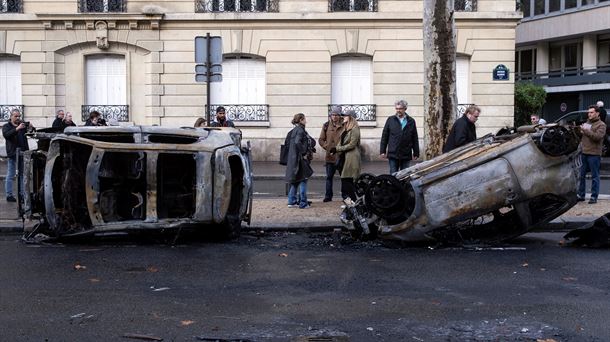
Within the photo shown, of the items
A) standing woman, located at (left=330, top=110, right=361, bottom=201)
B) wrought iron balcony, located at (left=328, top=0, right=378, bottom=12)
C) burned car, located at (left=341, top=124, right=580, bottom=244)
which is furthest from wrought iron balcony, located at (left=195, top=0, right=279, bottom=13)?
burned car, located at (left=341, top=124, right=580, bottom=244)

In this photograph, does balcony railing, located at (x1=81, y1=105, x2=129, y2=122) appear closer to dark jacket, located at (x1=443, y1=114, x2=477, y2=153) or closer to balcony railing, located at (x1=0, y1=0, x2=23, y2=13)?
balcony railing, located at (x1=0, y1=0, x2=23, y2=13)

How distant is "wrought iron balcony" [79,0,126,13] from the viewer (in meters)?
24.2

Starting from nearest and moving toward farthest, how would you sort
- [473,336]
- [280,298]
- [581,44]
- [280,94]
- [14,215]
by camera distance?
[473,336]
[280,298]
[14,215]
[280,94]
[581,44]

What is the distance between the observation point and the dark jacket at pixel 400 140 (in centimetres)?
1269

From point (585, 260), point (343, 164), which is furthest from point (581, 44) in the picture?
point (585, 260)

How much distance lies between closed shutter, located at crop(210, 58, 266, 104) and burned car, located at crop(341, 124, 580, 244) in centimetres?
1543

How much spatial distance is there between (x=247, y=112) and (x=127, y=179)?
15.0 meters

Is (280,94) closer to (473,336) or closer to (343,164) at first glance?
(343,164)

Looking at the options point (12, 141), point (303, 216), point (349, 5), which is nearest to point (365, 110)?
point (349, 5)

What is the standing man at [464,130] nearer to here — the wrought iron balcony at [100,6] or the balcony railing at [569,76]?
the wrought iron balcony at [100,6]

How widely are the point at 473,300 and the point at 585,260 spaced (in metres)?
2.48

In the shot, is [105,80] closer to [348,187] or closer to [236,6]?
[236,6]

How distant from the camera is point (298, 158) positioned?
41.5 ft

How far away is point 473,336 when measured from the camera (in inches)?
223
